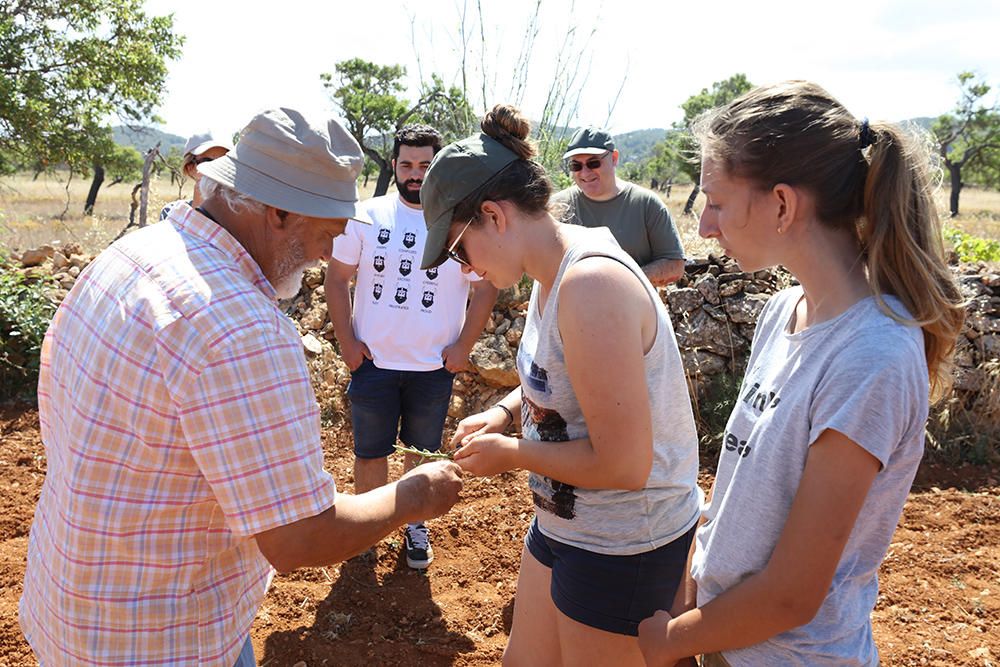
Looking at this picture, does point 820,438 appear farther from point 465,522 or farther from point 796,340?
point 465,522

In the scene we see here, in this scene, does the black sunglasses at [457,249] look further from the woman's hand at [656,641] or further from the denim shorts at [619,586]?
the woman's hand at [656,641]

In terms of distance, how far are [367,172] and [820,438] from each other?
30724 mm

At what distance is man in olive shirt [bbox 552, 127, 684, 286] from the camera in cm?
463

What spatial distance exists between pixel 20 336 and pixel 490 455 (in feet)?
20.4

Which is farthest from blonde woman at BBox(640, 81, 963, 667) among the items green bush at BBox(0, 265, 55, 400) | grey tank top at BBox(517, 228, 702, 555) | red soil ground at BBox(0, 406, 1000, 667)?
green bush at BBox(0, 265, 55, 400)

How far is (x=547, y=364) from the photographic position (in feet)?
6.19

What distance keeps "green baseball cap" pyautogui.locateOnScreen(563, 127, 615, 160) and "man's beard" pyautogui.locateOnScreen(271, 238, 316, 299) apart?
3.07 meters

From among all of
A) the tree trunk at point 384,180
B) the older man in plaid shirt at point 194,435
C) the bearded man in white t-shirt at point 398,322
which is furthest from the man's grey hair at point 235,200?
the tree trunk at point 384,180

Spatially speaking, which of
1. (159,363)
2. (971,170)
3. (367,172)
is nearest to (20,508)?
(159,363)

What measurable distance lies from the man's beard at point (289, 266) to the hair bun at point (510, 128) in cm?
59

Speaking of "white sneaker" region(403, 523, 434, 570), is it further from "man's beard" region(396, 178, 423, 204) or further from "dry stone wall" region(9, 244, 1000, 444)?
"dry stone wall" region(9, 244, 1000, 444)

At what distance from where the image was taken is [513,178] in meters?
1.89

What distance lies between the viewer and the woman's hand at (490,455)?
193 cm

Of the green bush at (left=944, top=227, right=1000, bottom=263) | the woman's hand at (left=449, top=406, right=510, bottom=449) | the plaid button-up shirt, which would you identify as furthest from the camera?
the green bush at (left=944, top=227, right=1000, bottom=263)
